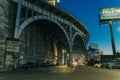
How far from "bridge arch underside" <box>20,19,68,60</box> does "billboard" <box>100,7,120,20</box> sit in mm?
22503

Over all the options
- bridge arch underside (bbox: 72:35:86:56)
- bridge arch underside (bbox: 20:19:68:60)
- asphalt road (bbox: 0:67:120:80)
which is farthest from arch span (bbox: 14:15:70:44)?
bridge arch underside (bbox: 72:35:86:56)

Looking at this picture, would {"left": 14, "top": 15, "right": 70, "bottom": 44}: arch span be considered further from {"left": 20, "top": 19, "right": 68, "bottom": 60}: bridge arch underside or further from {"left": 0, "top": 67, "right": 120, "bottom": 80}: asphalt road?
{"left": 0, "top": 67, "right": 120, "bottom": 80}: asphalt road

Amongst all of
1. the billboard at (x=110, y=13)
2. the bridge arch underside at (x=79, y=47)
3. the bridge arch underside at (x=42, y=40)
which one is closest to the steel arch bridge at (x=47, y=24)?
the bridge arch underside at (x=42, y=40)

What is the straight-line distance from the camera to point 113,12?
262ft

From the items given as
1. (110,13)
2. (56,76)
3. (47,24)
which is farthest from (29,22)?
(110,13)

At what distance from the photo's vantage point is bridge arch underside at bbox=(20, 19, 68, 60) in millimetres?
48438

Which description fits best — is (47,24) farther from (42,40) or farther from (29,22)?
(29,22)

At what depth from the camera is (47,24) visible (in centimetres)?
5631

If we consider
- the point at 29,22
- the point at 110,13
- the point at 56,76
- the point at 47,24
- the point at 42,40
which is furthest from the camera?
the point at 110,13

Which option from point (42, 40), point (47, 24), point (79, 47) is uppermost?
point (47, 24)

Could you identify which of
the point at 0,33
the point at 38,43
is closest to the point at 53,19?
the point at 38,43

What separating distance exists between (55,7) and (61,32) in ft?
35.2

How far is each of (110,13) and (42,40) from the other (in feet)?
114

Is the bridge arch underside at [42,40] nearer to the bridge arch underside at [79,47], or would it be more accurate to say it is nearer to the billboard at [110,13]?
the bridge arch underside at [79,47]
